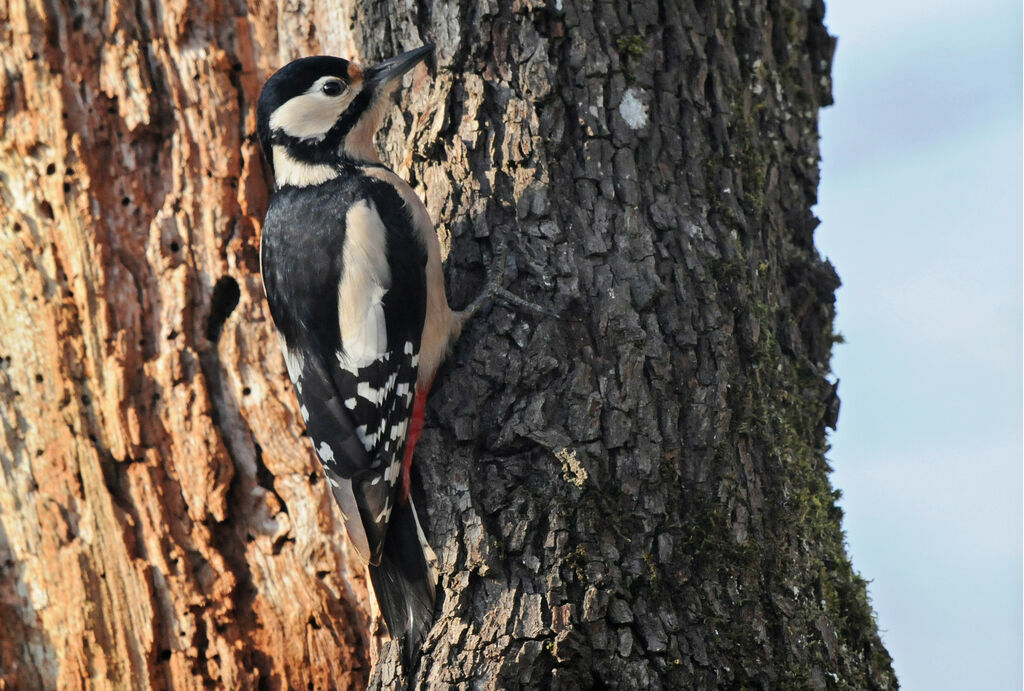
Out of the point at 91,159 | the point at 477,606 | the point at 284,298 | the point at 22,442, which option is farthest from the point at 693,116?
the point at 22,442

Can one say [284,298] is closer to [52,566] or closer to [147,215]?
[147,215]

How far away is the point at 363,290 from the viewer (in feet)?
9.05

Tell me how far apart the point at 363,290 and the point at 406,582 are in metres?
0.82

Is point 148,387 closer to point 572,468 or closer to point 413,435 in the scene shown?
point 413,435

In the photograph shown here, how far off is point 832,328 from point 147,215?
2.11m

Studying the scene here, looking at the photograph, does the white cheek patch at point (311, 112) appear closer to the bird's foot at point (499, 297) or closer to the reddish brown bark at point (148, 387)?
the reddish brown bark at point (148, 387)

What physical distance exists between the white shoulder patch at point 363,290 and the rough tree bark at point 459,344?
0.20 metres

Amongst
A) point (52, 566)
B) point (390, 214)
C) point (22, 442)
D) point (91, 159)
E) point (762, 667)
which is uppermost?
point (91, 159)

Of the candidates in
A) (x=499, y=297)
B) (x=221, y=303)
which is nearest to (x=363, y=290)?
(x=499, y=297)

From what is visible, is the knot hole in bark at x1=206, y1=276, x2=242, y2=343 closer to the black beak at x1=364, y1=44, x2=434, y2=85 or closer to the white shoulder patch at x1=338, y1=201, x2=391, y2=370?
the white shoulder patch at x1=338, y1=201, x2=391, y2=370

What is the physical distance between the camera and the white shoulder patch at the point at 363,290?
2.72 metres

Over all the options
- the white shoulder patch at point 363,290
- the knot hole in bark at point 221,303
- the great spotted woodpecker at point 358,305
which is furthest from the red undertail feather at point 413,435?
the knot hole in bark at point 221,303

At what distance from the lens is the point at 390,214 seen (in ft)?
8.88

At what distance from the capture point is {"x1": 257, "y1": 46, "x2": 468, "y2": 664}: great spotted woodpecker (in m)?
2.52
